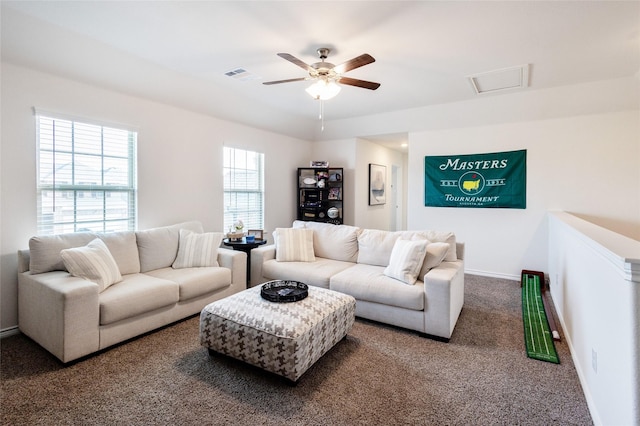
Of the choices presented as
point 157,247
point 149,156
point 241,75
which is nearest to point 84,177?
→ point 149,156

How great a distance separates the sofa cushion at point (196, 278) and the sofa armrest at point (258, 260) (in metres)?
0.43

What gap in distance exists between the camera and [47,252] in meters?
2.66

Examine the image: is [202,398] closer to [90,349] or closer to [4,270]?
[90,349]

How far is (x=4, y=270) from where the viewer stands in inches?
107

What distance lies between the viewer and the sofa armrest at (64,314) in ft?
7.36

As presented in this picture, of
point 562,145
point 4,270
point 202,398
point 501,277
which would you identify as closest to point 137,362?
point 202,398

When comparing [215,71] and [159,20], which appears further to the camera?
[215,71]

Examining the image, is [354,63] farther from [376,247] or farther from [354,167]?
[354,167]

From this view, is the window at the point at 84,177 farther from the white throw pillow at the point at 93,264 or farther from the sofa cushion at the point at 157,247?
the white throw pillow at the point at 93,264

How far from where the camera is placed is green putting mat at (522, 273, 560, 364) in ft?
8.11

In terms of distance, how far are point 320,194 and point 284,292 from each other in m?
3.71

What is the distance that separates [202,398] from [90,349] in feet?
3.68

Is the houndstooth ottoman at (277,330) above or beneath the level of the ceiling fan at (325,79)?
beneath

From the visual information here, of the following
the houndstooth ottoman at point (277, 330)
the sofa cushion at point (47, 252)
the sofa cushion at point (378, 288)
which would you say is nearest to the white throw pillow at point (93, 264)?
the sofa cushion at point (47, 252)
